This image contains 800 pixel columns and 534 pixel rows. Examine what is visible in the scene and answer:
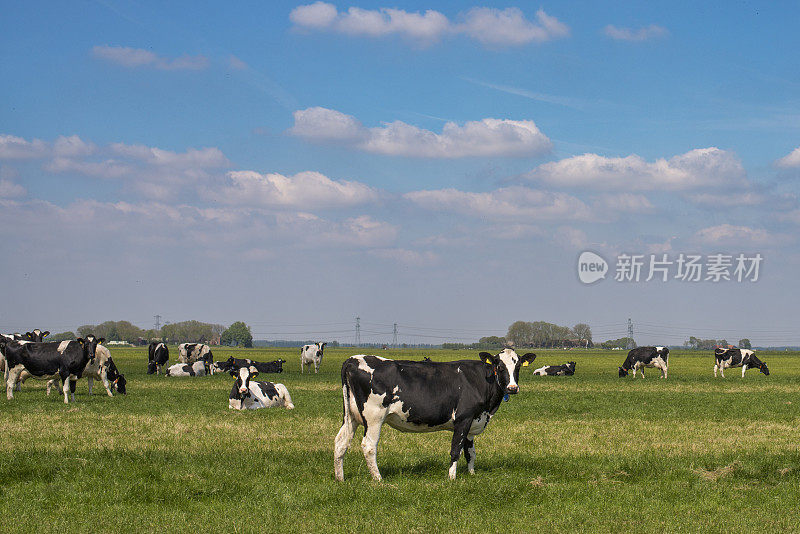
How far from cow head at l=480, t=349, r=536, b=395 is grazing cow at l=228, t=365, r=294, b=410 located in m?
12.7

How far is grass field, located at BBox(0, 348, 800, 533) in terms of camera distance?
1005cm

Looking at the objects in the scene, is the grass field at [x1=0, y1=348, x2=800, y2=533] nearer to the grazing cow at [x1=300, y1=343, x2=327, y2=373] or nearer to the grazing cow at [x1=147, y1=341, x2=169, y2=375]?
the grazing cow at [x1=147, y1=341, x2=169, y2=375]

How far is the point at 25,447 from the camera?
15547mm

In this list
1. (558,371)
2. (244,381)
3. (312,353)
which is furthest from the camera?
(558,371)

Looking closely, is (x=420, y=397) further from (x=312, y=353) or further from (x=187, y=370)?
(x=312, y=353)

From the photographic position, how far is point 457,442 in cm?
1260

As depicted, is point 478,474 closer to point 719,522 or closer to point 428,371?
point 428,371

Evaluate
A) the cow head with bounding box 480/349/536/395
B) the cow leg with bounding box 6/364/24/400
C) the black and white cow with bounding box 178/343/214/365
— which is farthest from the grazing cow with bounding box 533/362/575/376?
the cow head with bounding box 480/349/536/395

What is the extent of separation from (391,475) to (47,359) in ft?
61.8

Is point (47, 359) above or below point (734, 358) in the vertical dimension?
above

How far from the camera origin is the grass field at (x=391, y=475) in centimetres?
1005

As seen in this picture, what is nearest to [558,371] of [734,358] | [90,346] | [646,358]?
[646,358]

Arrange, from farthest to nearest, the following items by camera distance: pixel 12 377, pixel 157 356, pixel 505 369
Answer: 1. pixel 157 356
2. pixel 12 377
3. pixel 505 369

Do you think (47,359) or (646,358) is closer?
(47,359)
